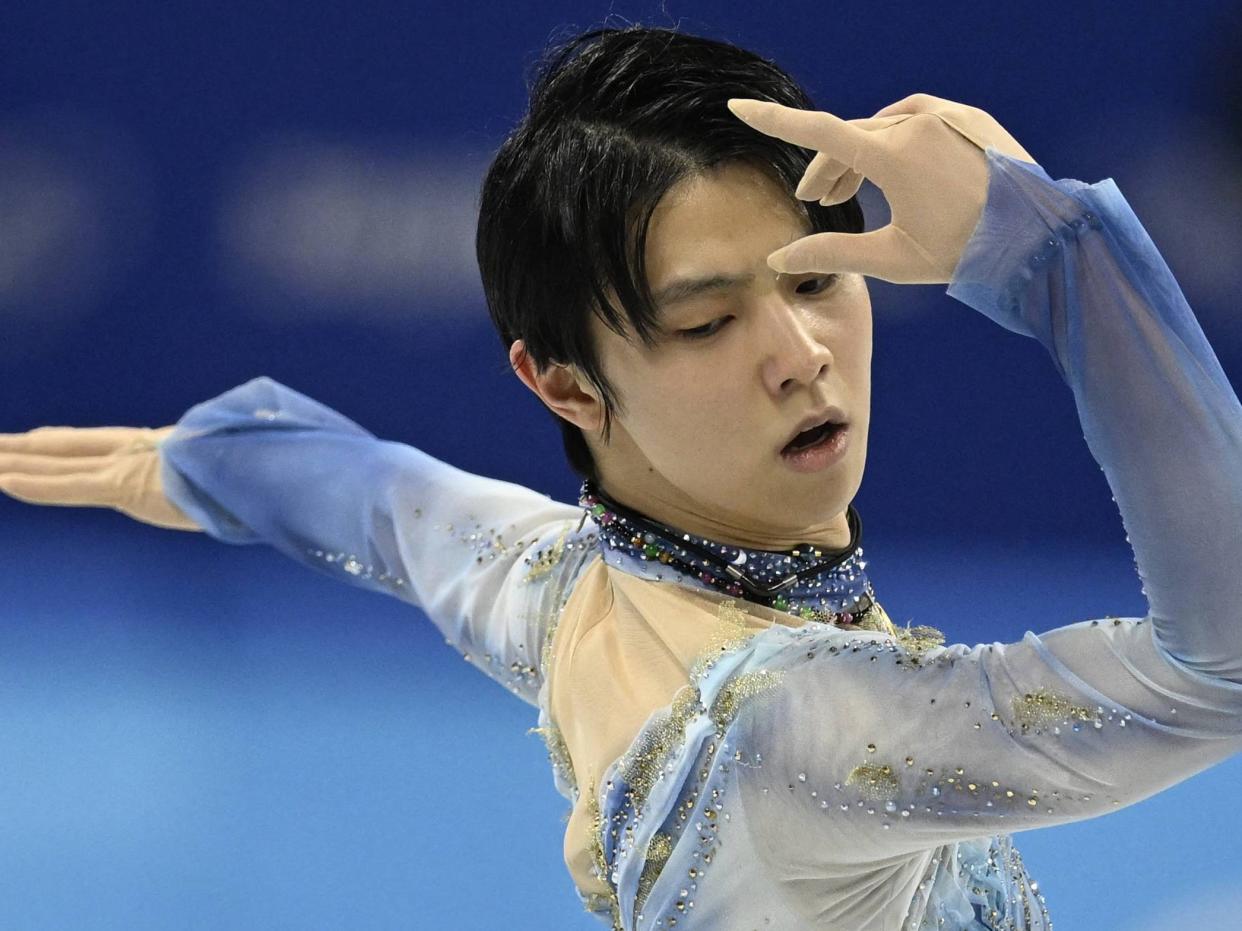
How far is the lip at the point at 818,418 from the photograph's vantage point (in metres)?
1.23

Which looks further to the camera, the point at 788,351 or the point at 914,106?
the point at 788,351

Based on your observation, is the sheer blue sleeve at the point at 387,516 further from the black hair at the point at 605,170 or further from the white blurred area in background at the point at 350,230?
the white blurred area in background at the point at 350,230

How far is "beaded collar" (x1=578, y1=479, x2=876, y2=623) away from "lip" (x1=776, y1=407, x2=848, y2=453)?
114mm

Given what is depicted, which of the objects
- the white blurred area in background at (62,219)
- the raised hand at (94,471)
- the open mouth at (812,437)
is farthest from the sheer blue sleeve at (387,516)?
the white blurred area in background at (62,219)

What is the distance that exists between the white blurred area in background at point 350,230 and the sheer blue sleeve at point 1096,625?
9.35 feet

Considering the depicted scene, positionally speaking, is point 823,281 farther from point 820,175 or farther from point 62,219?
point 62,219

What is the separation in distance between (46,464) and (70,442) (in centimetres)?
4

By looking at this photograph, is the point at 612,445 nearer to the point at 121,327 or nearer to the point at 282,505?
the point at 282,505

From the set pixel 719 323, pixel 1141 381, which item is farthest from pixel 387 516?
pixel 1141 381

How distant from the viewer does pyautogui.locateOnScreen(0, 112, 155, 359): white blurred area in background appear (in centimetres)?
382

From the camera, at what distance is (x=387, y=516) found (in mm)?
1783

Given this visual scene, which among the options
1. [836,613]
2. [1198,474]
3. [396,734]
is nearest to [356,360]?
[396,734]

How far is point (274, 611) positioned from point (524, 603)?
1901mm

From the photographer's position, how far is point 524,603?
1600mm
